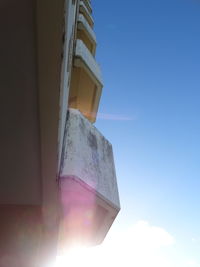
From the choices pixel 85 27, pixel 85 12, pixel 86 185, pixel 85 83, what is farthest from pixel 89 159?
pixel 85 12

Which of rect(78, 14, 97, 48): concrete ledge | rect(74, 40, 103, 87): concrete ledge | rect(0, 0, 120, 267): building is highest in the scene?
rect(78, 14, 97, 48): concrete ledge

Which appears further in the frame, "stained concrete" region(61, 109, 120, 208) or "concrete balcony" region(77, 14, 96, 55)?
"concrete balcony" region(77, 14, 96, 55)

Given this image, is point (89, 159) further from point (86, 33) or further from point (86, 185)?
point (86, 33)

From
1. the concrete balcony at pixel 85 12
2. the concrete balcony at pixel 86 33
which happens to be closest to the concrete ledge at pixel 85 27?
the concrete balcony at pixel 86 33

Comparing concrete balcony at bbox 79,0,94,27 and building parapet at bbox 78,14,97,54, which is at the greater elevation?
concrete balcony at bbox 79,0,94,27

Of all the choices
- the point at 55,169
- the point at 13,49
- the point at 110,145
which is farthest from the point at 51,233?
the point at 13,49

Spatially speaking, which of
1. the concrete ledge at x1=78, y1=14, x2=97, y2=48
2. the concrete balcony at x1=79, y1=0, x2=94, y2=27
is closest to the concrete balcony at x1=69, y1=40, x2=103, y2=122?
the concrete ledge at x1=78, y1=14, x2=97, y2=48

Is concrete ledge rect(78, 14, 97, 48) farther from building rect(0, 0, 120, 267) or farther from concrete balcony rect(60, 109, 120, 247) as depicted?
concrete balcony rect(60, 109, 120, 247)

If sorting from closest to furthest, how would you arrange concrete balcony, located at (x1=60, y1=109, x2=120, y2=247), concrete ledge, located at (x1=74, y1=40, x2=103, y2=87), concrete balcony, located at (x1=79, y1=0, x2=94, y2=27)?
1. concrete balcony, located at (x1=60, y1=109, x2=120, y2=247)
2. concrete ledge, located at (x1=74, y1=40, x2=103, y2=87)
3. concrete balcony, located at (x1=79, y1=0, x2=94, y2=27)

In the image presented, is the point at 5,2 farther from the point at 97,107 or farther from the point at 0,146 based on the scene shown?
the point at 97,107

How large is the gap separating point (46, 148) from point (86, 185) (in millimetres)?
599

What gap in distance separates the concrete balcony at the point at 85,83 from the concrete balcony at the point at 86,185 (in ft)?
2.79

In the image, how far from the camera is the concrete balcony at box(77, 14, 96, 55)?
451cm

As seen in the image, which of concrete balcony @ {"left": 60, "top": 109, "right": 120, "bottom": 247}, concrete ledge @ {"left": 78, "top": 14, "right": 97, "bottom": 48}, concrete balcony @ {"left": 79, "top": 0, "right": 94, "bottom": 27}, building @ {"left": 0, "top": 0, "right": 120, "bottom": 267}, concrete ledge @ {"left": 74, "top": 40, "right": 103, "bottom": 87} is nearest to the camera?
building @ {"left": 0, "top": 0, "right": 120, "bottom": 267}
